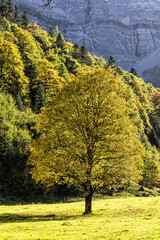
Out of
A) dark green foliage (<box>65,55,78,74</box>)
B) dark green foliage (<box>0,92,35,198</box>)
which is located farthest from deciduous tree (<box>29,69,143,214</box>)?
dark green foliage (<box>65,55,78,74</box>)

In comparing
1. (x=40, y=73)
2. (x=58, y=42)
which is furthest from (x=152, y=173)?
(x=58, y=42)

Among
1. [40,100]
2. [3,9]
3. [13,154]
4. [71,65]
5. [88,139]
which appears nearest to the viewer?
[88,139]

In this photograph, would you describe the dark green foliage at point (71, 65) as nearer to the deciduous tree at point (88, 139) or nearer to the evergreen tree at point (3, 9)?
the evergreen tree at point (3, 9)

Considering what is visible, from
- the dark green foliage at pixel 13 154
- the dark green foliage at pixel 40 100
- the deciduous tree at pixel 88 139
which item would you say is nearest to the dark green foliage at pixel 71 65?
the dark green foliage at pixel 40 100

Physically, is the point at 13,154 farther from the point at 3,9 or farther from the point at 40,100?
the point at 3,9

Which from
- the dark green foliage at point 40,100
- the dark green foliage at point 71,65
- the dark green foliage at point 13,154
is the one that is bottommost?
the dark green foliage at point 13,154

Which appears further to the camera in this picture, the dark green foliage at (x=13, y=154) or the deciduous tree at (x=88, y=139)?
the dark green foliage at (x=13, y=154)

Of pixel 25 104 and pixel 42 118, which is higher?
pixel 25 104

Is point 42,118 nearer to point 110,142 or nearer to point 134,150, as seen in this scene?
point 110,142

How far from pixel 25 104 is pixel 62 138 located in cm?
5099

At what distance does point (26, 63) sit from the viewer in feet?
259

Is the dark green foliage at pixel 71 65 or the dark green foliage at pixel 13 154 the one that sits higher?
the dark green foliage at pixel 71 65

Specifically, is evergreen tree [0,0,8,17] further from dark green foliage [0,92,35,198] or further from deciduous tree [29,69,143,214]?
deciduous tree [29,69,143,214]

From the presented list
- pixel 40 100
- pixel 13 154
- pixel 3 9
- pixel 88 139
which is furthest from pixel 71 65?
pixel 88 139
